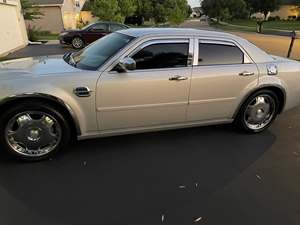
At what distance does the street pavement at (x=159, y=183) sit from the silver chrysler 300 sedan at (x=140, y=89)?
0.96ft

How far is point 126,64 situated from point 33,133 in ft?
4.50

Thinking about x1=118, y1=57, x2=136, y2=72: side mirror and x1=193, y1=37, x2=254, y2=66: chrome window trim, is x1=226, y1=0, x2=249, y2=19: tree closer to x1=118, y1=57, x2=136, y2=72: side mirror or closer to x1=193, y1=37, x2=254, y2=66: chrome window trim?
x1=193, y1=37, x2=254, y2=66: chrome window trim

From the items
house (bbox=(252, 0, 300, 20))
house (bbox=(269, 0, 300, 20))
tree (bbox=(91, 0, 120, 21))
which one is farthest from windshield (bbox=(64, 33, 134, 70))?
house (bbox=(269, 0, 300, 20))

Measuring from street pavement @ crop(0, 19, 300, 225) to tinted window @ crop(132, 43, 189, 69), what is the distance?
3.64ft

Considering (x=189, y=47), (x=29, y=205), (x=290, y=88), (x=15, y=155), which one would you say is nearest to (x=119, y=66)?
(x=189, y=47)

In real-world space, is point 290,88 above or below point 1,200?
above

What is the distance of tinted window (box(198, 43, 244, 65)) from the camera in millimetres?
4473

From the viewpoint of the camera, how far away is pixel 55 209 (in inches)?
120

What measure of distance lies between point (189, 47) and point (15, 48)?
46.1ft

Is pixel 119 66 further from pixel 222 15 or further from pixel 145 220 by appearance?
pixel 222 15

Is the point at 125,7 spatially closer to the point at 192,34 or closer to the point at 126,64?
the point at 192,34

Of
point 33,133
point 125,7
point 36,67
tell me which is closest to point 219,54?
point 36,67

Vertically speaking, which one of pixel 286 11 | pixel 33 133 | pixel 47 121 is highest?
pixel 47 121

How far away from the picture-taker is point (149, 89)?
4.11 m
